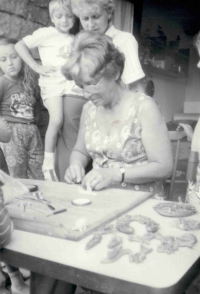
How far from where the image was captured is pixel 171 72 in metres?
5.37

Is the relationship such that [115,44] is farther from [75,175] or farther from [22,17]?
[75,175]

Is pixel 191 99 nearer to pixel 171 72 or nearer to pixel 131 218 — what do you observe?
pixel 171 72

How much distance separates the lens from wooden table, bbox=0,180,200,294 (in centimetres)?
85

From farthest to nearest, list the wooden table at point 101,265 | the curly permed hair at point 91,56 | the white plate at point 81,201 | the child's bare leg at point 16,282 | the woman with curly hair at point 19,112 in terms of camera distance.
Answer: the woman with curly hair at point 19,112
the child's bare leg at point 16,282
the curly permed hair at point 91,56
the white plate at point 81,201
the wooden table at point 101,265

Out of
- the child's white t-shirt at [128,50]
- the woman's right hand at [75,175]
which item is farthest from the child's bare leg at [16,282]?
the child's white t-shirt at [128,50]

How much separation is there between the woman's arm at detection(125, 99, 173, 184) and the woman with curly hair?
3.48ft

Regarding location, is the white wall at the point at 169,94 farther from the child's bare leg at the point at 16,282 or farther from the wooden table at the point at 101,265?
the wooden table at the point at 101,265

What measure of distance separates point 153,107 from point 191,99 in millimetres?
5192

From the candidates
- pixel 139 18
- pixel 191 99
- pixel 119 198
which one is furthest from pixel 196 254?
pixel 191 99

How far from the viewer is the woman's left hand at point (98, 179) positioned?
5.13 feet

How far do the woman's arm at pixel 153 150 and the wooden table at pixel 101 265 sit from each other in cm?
65

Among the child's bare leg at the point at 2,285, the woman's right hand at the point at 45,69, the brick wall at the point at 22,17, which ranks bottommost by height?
the child's bare leg at the point at 2,285

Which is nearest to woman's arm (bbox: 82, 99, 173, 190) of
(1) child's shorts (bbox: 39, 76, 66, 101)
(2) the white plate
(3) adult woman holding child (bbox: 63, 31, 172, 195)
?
(3) adult woman holding child (bbox: 63, 31, 172, 195)

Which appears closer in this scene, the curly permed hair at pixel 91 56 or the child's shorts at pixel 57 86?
the curly permed hair at pixel 91 56
